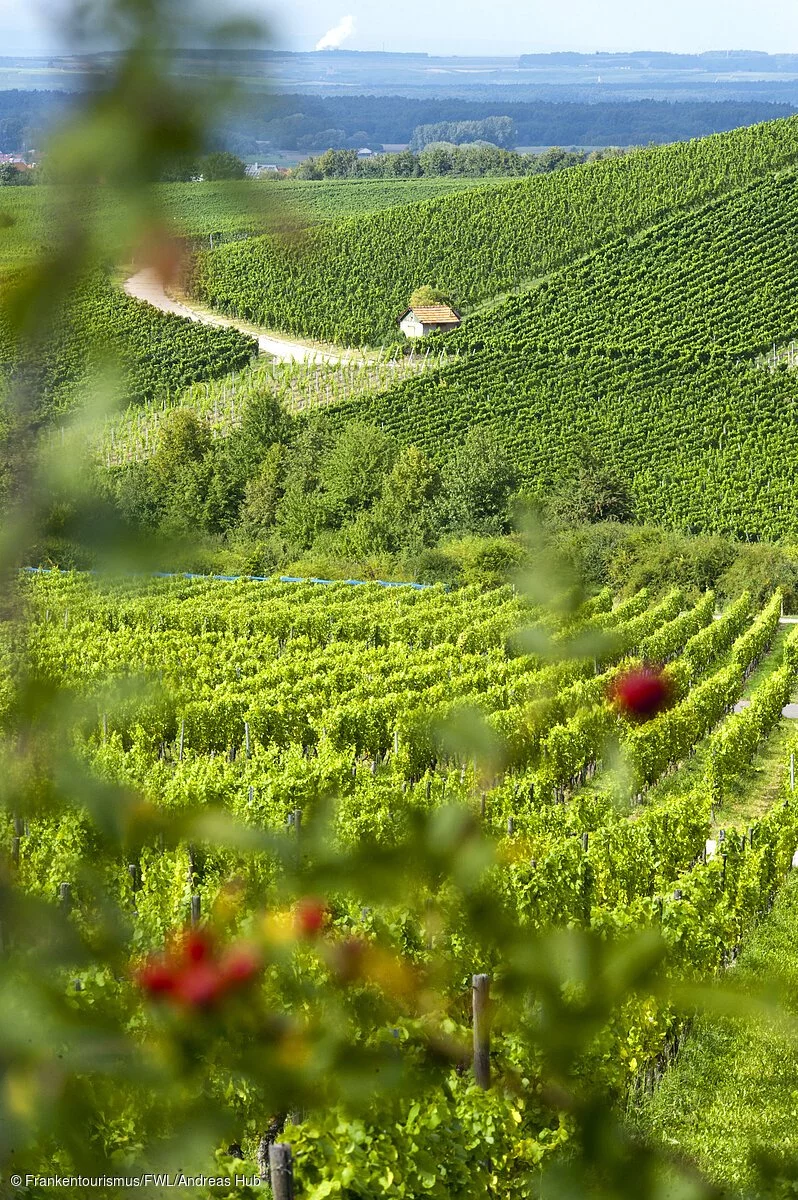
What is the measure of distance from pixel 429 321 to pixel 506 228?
12.6 m

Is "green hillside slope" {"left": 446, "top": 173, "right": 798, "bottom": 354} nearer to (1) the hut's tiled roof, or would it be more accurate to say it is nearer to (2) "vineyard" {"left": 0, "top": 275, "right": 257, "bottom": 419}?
(1) the hut's tiled roof

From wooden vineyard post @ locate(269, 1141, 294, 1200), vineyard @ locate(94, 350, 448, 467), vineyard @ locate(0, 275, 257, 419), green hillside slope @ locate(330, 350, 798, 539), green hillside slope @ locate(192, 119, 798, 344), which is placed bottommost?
wooden vineyard post @ locate(269, 1141, 294, 1200)

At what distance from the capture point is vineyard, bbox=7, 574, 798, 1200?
49.1 inches

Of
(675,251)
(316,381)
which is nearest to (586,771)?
(316,381)

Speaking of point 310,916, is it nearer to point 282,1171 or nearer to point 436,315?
point 282,1171

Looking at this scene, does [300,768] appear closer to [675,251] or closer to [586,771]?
[586,771]

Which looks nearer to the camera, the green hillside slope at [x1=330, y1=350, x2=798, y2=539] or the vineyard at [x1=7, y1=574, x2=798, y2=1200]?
the vineyard at [x1=7, y1=574, x2=798, y2=1200]

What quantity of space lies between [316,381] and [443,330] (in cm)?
633

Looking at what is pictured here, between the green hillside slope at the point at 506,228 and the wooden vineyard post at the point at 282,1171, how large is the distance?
155ft

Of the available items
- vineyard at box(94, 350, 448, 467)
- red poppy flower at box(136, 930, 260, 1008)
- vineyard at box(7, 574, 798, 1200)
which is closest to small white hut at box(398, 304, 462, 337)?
vineyard at box(94, 350, 448, 467)

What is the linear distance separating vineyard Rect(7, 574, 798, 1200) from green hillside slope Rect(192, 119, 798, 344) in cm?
3297

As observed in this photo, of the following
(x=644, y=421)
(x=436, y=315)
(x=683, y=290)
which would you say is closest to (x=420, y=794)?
(x=644, y=421)

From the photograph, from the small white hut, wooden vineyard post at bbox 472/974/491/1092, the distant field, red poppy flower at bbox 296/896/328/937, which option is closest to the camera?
the distant field

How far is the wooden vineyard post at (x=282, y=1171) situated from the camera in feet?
7.03
